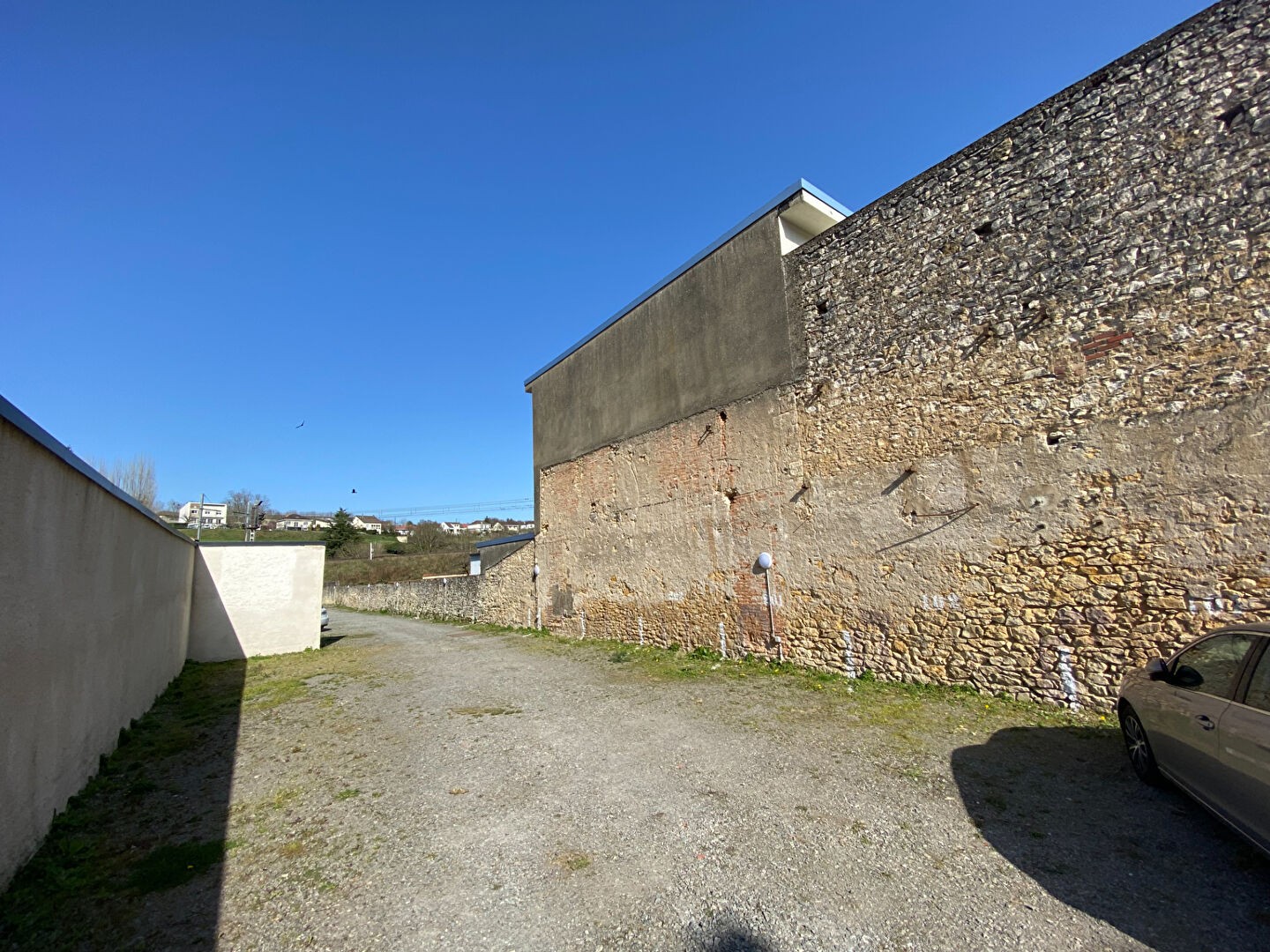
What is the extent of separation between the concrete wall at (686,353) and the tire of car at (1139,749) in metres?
6.39

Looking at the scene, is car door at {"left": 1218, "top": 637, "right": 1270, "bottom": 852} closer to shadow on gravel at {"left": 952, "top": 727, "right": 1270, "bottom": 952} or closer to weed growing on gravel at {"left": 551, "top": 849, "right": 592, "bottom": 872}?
shadow on gravel at {"left": 952, "top": 727, "right": 1270, "bottom": 952}

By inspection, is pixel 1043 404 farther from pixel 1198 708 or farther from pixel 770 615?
pixel 770 615

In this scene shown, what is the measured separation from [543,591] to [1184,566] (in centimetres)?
1331

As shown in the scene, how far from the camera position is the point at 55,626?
4141mm

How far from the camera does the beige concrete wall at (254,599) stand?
12758 millimetres

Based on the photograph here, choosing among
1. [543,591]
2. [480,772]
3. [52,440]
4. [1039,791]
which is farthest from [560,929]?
[543,591]

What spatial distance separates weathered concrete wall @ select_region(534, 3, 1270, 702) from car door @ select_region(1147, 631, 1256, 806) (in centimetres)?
251

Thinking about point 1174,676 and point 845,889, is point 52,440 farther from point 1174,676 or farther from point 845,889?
point 1174,676

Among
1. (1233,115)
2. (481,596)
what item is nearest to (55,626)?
(1233,115)

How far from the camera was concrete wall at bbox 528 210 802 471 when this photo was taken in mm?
10125

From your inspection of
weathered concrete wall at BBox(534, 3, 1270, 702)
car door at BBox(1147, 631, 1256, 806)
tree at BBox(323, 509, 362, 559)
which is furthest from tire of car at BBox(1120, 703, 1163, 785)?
tree at BBox(323, 509, 362, 559)

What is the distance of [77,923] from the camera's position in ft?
9.91

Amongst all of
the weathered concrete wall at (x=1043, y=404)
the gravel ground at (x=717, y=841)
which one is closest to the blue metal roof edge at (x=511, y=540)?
the weathered concrete wall at (x=1043, y=404)

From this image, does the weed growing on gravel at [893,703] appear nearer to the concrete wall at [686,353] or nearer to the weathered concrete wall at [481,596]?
the concrete wall at [686,353]
